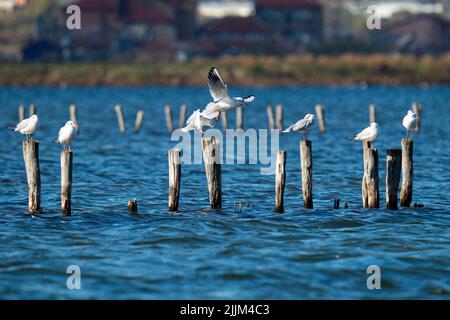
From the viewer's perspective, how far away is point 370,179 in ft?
70.7

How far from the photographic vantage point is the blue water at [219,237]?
53.9 ft

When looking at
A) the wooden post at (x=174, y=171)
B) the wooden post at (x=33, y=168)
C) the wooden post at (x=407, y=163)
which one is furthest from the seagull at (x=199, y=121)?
the wooden post at (x=407, y=163)

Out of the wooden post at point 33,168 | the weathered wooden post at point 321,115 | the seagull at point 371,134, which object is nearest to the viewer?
the wooden post at point 33,168

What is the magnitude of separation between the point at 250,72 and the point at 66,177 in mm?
83997

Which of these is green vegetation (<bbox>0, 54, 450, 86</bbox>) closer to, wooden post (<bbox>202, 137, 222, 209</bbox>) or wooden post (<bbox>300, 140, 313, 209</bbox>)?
wooden post (<bbox>300, 140, 313, 209</bbox>)

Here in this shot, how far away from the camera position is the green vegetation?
106 m

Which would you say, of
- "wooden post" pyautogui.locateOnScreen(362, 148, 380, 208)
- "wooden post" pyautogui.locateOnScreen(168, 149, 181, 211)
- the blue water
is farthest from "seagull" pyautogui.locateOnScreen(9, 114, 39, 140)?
"wooden post" pyautogui.locateOnScreen(362, 148, 380, 208)

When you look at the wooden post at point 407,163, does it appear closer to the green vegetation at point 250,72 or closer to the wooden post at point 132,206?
the wooden post at point 132,206

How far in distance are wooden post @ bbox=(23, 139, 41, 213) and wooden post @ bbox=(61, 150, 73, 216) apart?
1.96 ft

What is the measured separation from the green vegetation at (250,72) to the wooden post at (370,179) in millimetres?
81968

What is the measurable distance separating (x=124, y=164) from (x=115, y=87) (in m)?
75.3
